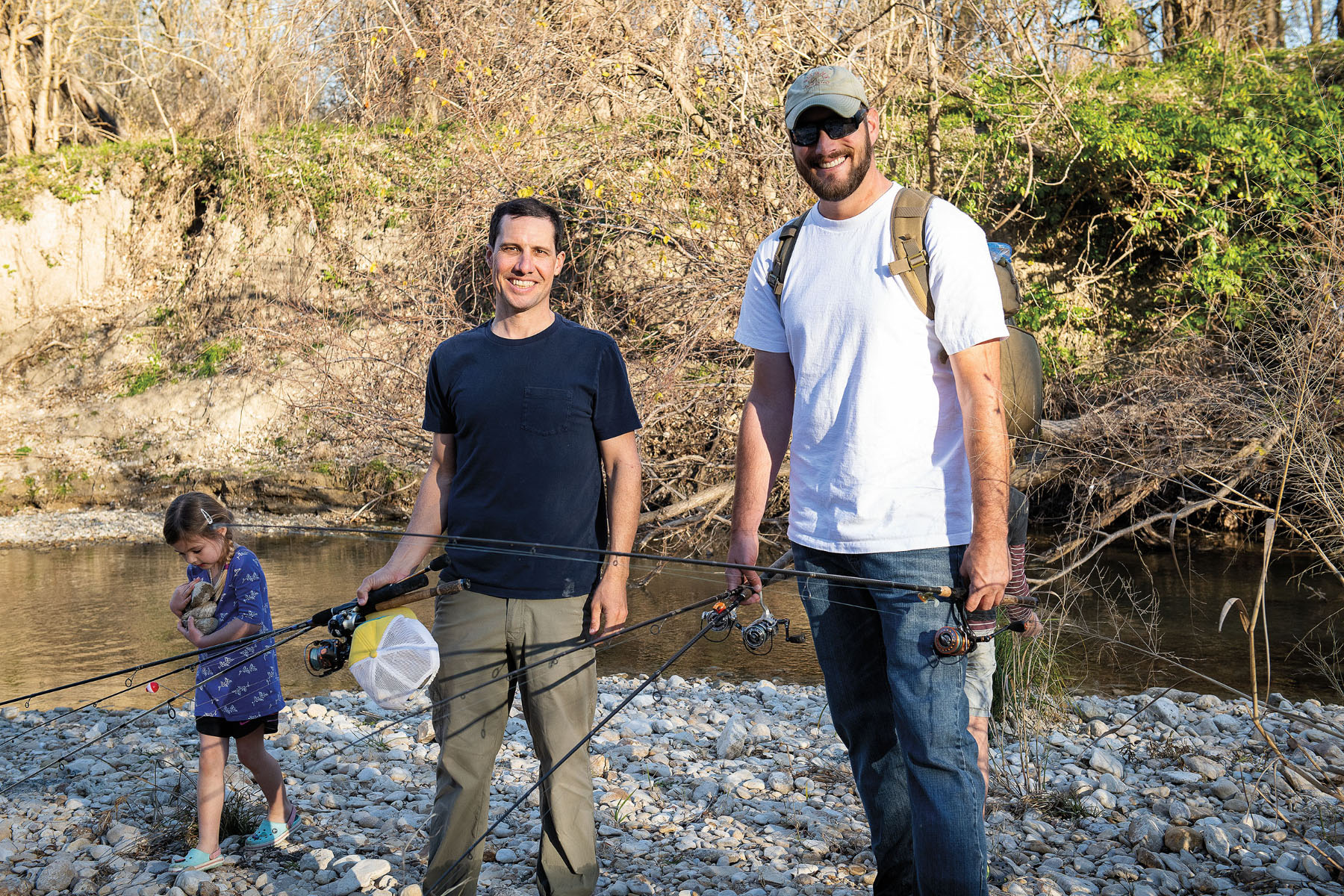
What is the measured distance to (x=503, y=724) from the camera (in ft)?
8.91

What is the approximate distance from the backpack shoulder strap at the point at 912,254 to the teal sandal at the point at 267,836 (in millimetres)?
2808

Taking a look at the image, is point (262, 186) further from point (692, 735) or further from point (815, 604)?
point (815, 604)

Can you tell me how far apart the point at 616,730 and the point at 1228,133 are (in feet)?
31.5

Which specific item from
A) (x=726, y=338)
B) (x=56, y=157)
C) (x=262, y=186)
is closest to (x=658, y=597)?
(x=726, y=338)

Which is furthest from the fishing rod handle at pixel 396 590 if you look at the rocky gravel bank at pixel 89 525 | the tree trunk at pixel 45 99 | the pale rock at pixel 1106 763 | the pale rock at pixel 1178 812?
the tree trunk at pixel 45 99

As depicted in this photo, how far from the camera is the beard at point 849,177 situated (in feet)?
7.53

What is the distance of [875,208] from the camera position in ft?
7.48

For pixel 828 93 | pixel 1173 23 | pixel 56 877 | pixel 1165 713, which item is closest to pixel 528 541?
pixel 828 93

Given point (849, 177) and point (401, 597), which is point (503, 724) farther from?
point (849, 177)

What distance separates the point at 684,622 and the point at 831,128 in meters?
6.73

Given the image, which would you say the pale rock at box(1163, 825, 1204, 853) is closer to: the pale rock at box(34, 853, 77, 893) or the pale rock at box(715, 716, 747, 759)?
the pale rock at box(715, 716, 747, 759)

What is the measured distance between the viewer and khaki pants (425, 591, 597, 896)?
8.48 ft

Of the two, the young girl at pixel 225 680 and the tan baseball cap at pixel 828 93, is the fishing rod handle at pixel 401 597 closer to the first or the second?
the young girl at pixel 225 680

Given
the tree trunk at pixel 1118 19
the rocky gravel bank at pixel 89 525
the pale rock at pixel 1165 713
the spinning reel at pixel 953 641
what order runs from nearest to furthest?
the spinning reel at pixel 953 641 < the pale rock at pixel 1165 713 < the tree trunk at pixel 1118 19 < the rocky gravel bank at pixel 89 525
